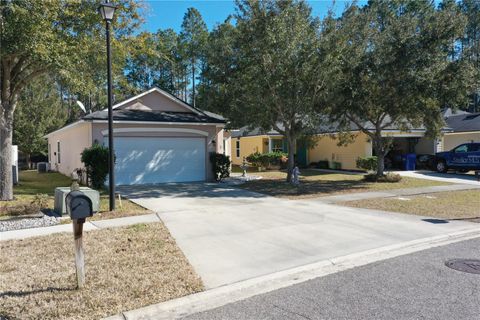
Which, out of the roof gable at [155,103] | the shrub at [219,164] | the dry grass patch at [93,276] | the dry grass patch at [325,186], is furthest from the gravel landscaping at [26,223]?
the shrub at [219,164]

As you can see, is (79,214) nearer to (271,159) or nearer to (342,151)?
(271,159)

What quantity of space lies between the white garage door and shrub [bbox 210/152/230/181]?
523 mm

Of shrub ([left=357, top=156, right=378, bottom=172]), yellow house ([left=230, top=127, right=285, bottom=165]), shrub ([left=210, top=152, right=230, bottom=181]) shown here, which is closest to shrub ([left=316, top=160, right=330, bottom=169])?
yellow house ([left=230, top=127, right=285, bottom=165])

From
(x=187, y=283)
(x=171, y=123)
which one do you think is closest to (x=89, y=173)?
(x=171, y=123)

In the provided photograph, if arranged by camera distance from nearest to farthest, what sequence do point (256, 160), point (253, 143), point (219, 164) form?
point (219, 164) → point (256, 160) → point (253, 143)

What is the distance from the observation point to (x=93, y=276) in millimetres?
5457

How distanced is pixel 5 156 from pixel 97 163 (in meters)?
3.17

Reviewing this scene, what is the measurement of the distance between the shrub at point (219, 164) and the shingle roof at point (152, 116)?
1.68 meters

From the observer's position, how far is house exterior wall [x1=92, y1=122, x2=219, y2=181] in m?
16.7

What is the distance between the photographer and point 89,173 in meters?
15.5

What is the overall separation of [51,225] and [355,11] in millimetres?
14253

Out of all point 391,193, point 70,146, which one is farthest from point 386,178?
point 70,146

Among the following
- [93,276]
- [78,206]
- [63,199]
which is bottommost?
[93,276]

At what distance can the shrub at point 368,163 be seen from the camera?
22.9 meters
